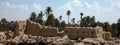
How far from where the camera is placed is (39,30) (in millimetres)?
45094

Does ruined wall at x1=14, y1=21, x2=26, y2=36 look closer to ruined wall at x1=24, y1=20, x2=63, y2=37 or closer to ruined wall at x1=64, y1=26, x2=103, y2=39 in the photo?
ruined wall at x1=24, y1=20, x2=63, y2=37

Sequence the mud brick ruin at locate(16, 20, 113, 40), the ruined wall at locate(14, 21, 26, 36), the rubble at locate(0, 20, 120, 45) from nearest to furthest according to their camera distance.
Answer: the rubble at locate(0, 20, 120, 45) → the mud brick ruin at locate(16, 20, 113, 40) → the ruined wall at locate(14, 21, 26, 36)

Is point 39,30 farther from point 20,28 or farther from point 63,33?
point 63,33

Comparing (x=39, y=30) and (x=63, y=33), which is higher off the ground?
(x=39, y=30)

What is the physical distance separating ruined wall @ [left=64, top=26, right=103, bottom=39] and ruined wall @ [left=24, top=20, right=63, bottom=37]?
5.25 feet

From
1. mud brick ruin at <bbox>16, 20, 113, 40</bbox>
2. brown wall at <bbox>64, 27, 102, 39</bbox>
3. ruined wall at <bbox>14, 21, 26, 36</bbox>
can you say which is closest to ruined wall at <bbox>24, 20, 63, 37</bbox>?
mud brick ruin at <bbox>16, 20, 113, 40</bbox>

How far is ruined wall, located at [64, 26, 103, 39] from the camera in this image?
4183 cm

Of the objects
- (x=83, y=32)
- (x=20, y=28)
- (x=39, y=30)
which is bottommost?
(x=83, y=32)

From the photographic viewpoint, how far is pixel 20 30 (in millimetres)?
46125

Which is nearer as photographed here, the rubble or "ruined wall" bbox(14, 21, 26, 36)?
the rubble

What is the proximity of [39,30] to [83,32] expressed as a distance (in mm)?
7233

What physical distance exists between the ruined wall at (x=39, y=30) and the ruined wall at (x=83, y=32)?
160 cm

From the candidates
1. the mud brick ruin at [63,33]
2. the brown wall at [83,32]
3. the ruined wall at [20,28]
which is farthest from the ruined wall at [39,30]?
the brown wall at [83,32]

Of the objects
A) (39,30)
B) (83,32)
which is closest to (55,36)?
(39,30)
